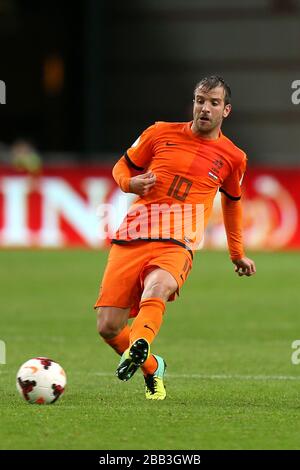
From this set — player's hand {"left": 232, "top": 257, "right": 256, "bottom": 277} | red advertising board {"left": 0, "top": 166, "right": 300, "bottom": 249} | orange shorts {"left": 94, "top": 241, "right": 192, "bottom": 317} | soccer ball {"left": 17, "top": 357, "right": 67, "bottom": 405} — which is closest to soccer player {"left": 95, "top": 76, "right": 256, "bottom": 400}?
orange shorts {"left": 94, "top": 241, "right": 192, "bottom": 317}

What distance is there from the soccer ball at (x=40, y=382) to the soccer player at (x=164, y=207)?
527 millimetres

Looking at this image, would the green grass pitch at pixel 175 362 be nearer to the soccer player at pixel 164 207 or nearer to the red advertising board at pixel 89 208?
the soccer player at pixel 164 207

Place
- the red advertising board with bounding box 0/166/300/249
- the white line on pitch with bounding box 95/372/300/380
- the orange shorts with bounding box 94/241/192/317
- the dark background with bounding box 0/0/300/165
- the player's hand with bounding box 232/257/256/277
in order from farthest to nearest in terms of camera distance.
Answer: the dark background with bounding box 0/0/300/165 → the red advertising board with bounding box 0/166/300/249 → the white line on pitch with bounding box 95/372/300/380 → the player's hand with bounding box 232/257/256/277 → the orange shorts with bounding box 94/241/192/317

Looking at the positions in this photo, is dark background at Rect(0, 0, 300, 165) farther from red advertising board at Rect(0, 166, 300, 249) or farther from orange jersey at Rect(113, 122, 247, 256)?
orange jersey at Rect(113, 122, 247, 256)

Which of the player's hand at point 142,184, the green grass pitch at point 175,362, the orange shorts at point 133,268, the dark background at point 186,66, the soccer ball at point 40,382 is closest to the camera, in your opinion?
the green grass pitch at point 175,362

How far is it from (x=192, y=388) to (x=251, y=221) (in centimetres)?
1282

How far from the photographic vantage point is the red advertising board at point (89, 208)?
70.6 ft

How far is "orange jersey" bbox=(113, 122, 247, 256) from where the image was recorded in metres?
8.20

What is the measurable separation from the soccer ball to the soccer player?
1.73 ft

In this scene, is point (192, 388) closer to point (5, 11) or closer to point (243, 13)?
point (243, 13)

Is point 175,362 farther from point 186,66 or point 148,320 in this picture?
point 186,66

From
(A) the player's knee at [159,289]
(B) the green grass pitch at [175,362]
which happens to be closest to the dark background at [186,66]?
(B) the green grass pitch at [175,362]

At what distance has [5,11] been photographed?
29375 mm

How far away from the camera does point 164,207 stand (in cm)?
822
